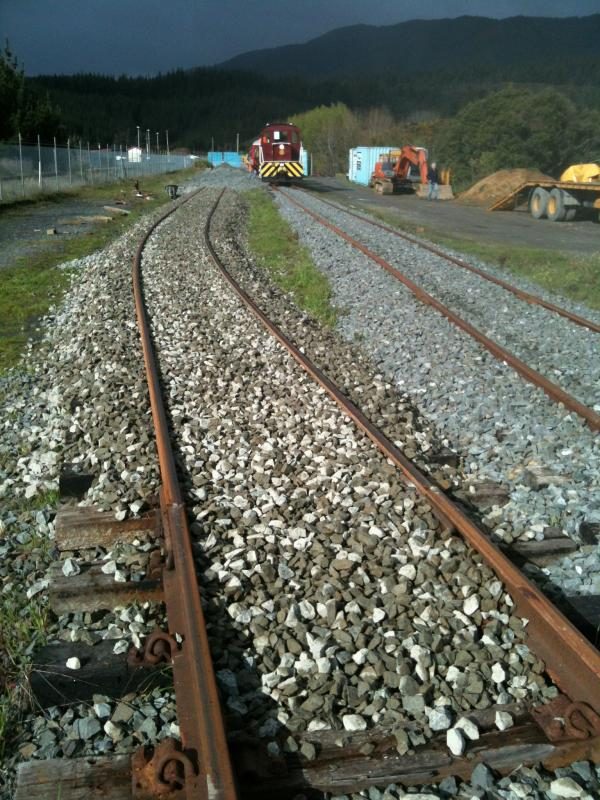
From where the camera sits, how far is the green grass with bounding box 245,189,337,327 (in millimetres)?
10758

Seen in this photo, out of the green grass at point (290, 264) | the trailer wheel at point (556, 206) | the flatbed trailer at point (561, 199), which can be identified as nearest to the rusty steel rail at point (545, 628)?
the green grass at point (290, 264)

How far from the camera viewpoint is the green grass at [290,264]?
10.8 metres

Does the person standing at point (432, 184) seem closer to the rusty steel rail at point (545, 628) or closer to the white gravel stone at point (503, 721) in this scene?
the rusty steel rail at point (545, 628)

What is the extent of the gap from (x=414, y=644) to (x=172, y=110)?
205m

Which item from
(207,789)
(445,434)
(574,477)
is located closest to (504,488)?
(574,477)

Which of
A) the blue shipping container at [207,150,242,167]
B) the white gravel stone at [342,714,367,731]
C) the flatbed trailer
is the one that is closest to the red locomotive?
the flatbed trailer

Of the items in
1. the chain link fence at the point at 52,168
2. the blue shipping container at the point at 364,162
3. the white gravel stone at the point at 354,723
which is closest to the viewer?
the white gravel stone at the point at 354,723

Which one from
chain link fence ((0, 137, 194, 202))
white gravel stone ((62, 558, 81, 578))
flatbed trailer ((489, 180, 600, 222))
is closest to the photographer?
white gravel stone ((62, 558, 81, 578))

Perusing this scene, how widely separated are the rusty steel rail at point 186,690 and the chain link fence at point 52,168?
2618 centimetres

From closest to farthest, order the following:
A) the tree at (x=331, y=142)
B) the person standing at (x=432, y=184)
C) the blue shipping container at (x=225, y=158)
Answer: the person standing at (x=432, y=184) → the tree at (x=331, y=142) → the blue shipping container at (x=225, y=158)

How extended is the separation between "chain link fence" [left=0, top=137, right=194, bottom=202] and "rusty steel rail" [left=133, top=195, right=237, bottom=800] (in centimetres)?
2618

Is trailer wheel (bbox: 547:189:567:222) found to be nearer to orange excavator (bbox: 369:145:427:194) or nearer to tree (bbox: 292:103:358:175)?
orange excavator (bbox: 369:145:427:194)

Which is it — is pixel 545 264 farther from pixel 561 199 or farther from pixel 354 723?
pixel 354 723

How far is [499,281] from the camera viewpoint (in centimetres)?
1238
